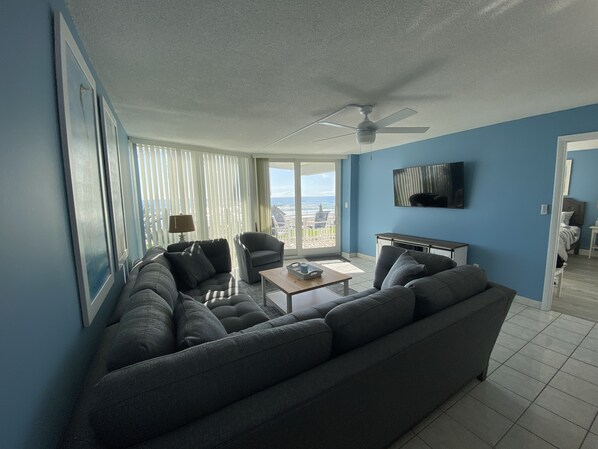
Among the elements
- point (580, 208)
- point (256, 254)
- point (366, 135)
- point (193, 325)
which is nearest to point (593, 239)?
point (580, 208)

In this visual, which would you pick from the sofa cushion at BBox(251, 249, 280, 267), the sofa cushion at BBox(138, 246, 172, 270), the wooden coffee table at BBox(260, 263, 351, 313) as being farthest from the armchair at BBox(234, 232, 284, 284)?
the sofa cushion at BBox(138, 246, 172, 270)

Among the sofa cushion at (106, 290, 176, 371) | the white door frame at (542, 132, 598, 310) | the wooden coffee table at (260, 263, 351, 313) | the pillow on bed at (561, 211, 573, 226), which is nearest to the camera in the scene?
the sofa cushion at (106, 290, 176, 371)

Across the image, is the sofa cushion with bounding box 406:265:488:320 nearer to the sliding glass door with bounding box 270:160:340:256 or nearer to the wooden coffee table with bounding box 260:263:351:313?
the wooden coffee table with bounding box 260:263:351:313

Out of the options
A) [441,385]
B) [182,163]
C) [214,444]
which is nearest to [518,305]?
[441,385]

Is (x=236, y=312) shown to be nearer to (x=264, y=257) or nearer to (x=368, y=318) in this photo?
(x=368, y=318)

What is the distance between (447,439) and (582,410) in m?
1.05

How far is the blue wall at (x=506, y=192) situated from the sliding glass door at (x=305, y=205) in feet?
6.60

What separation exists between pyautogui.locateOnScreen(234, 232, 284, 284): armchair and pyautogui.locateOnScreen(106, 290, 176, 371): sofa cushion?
2554mm

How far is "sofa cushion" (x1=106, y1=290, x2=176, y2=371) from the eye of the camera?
93 cm

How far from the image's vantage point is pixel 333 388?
976 millimetres

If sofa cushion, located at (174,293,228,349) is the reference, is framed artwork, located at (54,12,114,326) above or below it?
above

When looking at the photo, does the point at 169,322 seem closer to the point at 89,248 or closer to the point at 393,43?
the point at 89,248

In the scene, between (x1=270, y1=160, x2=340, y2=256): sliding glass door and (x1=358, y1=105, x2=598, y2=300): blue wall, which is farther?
(x1=270, y1=160, x2=340, y2=256): sliding glass door

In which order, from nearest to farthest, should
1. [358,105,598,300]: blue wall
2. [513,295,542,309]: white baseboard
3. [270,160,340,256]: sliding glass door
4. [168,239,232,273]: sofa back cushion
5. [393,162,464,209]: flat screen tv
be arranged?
[358,105,598,300]: blue wall < [513,295,542,309]: white baseboard < [168,239,232,273]: sofa back cushion < [393,162,464,209]: flat screen tv < [270,160,340,256]: sliding glass door
